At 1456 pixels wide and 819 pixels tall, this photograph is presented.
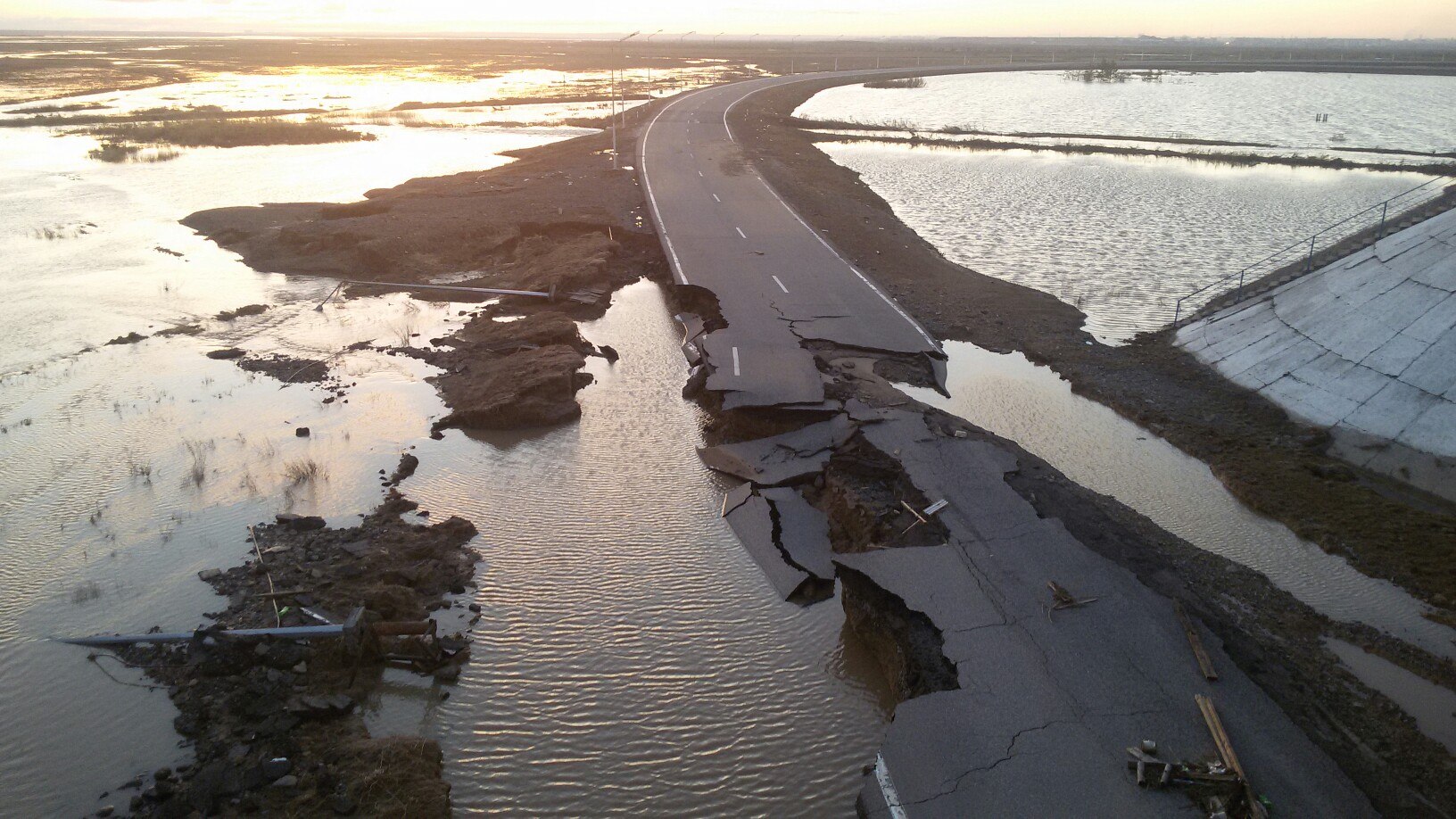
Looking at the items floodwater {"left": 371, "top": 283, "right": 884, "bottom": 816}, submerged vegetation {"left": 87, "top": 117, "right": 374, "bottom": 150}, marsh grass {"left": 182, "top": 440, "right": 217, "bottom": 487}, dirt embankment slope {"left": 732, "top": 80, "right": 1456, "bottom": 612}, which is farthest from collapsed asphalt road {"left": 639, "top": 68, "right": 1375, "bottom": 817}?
submerged vegetation {"left": 87, "top": 117, "right": 374, "bottom": 150}

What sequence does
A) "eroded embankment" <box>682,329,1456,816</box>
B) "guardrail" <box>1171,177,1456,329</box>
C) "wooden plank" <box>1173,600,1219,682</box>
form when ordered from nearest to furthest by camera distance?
"eroded embankment" <box>682,329,1456,816</box> < "wooden plank" <box>1173,600,1219,682</box> < "guardrail" <box>1171,177,1456,329</box>

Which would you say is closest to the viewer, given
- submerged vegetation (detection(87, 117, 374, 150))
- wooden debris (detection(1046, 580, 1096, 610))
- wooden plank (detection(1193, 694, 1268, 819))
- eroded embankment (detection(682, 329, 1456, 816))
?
wooden plank (detection(1193, 694, 1268, 819))

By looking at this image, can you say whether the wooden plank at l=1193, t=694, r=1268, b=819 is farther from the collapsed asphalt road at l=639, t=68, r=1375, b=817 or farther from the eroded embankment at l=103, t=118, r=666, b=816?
the eroded embankment at l=103, t=118, r=666, b=816

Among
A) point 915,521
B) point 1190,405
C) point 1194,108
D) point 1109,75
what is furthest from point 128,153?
point 1109,75

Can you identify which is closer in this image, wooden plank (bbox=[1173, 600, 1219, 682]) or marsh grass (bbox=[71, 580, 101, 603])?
wooden plank (bbox=[1173, 600, 1219, 682])

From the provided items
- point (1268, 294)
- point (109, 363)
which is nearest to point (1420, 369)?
point (1268, 294)

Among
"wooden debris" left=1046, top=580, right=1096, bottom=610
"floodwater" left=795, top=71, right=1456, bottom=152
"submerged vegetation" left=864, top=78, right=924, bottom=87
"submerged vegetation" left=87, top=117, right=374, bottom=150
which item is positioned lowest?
"wooden debris" left=1046, top=580, right=1096, bottom=610
